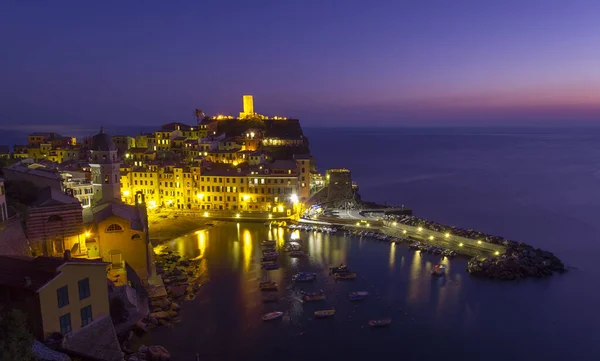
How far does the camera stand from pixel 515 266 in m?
→ 26.2

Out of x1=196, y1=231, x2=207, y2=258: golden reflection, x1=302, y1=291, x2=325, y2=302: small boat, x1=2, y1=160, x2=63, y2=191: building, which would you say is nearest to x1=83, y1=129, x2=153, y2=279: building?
x1=2, y1=160, x2=63, y2=191: building

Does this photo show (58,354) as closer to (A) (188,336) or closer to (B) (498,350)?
(A) (188,336)

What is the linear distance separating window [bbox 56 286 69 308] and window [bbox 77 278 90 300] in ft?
1.37

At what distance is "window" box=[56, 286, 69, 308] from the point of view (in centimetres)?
1313

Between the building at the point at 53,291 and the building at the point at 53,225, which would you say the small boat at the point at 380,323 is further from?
the building at the point at 53,225

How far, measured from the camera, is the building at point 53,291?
41.5 feet

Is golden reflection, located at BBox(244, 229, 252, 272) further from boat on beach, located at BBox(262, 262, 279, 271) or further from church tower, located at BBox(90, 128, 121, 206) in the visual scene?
church tower, located at BBox(90, 128, 121, 206)

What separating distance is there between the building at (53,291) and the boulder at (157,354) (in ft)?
9.82

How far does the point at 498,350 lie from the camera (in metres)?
18.6

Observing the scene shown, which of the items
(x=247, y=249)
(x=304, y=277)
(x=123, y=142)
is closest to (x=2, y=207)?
(x=304, y=277)

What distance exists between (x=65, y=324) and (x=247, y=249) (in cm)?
1808

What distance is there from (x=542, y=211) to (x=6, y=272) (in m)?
45.8

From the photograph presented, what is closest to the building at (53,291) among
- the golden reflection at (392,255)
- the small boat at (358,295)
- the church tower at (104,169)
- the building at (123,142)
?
the small boat at (358,295)

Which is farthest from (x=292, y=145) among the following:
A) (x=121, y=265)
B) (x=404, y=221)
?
(x=121, y=265)
